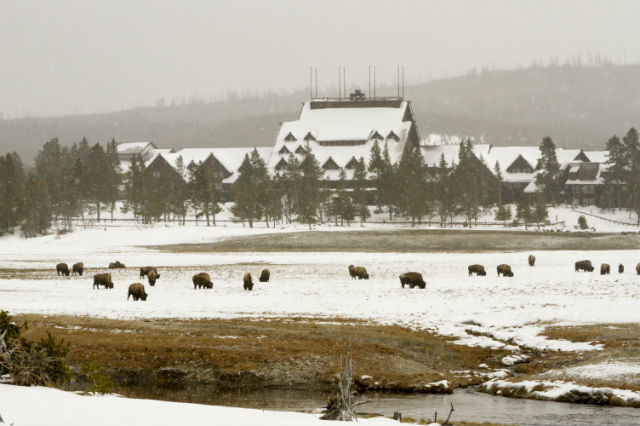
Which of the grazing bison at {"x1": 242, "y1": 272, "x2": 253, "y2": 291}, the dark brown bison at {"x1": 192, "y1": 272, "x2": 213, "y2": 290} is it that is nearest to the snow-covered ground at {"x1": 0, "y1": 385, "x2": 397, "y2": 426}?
the grazing bison at {"x1": 242, "y1": 272, "x2": 253, "y2": 291}

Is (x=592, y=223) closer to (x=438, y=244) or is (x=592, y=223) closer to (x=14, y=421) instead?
(x=438, y=244)

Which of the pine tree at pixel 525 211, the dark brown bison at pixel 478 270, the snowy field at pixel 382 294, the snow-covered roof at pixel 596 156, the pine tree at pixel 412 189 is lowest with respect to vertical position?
the snowy field at pixel 382 294

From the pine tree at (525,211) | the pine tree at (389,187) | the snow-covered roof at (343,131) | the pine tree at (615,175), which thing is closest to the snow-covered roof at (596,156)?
the pine tree at (615,175)

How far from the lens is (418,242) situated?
78.5m

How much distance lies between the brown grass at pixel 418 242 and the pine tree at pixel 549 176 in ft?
118

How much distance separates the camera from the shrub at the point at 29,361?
1817cm

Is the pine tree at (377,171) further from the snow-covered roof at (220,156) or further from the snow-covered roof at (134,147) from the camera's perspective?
the snow-covered roof at (134,147)

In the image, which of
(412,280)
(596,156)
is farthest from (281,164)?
(412,280)

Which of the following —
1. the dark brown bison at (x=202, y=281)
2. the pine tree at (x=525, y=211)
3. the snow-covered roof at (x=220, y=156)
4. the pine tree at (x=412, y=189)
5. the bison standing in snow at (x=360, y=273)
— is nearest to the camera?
the dark brown bison at (x=202, y=281)

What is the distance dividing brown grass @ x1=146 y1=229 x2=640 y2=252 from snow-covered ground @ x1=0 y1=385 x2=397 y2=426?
189 ft

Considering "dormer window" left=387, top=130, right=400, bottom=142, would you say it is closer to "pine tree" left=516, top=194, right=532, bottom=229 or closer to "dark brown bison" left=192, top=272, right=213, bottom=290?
"pine tree" left=516, top=194, right=532, bottom=229

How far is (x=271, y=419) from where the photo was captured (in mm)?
15125

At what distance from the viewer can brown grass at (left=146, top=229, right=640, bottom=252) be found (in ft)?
243

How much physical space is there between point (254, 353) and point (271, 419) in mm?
11062
